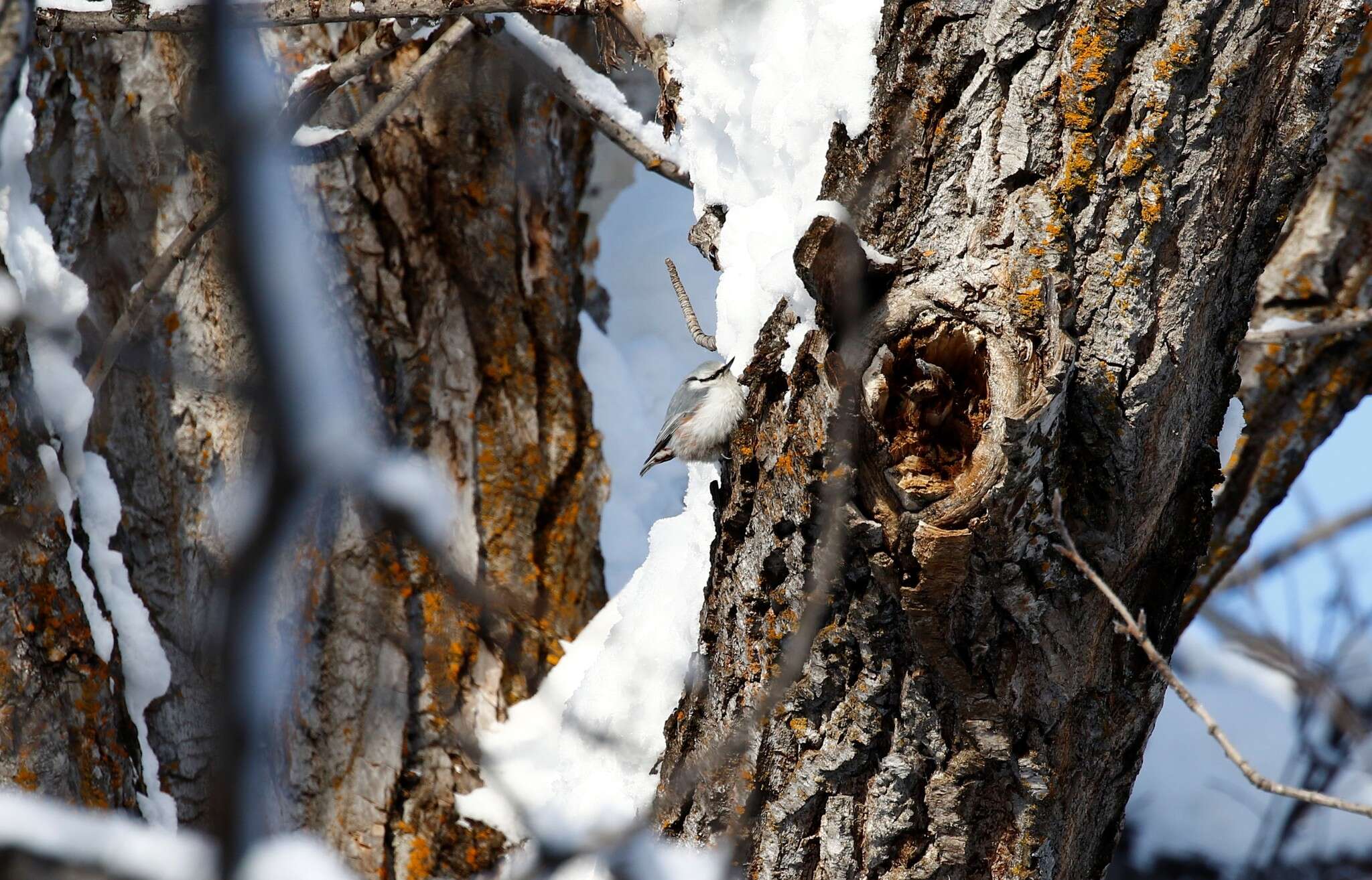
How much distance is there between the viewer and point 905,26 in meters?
1.06

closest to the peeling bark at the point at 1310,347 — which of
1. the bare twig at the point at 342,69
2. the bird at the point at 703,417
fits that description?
the bird at the point at 703,417

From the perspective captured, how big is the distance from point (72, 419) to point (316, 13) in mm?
777

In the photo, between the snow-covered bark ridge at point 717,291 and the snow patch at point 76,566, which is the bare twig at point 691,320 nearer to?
the snow-covered bark ridge at point 717,291

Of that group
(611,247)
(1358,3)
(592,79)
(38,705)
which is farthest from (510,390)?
(1358,3)

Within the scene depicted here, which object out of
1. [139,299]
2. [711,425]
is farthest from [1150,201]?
[139,299]

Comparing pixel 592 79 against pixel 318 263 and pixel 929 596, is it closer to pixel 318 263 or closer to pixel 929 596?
pixel 318 263

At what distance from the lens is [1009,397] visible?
3.03ft

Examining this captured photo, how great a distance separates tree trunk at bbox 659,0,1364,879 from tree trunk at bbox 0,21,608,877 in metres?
0.74

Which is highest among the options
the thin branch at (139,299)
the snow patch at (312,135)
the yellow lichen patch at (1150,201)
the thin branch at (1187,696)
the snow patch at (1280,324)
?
the snow patch at (312,135)

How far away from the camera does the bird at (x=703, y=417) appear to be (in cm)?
131

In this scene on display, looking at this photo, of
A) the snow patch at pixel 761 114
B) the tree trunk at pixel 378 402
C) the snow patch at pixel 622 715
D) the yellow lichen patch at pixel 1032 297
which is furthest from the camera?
the tree trunk at pixel 378 402

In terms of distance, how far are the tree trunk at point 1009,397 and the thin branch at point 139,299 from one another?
3.46ft

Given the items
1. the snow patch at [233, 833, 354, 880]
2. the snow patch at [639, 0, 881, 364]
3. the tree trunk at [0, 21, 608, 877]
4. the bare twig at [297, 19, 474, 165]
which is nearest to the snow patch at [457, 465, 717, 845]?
the tree trunk at [0, 21, 608, 877]

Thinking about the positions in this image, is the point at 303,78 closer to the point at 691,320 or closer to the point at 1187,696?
the point at 691,320
